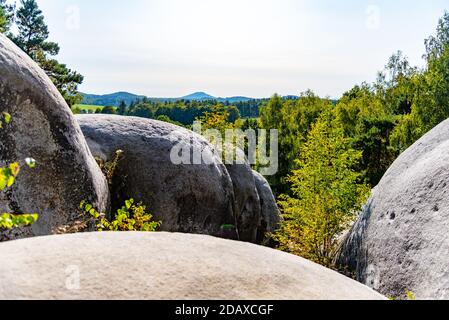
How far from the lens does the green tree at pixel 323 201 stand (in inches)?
548

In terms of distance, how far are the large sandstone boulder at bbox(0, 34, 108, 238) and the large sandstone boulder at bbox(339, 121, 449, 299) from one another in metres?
5.45

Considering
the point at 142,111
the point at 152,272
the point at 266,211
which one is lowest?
the point at 266,211

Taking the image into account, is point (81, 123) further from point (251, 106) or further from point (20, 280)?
point (251, 106)

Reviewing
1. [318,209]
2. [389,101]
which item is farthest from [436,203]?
[389,101]

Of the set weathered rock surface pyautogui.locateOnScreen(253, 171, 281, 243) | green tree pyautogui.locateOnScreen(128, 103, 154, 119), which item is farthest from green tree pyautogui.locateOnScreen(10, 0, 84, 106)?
green tree pyautogui.locateOnScreen(128, 103, 154, 119)

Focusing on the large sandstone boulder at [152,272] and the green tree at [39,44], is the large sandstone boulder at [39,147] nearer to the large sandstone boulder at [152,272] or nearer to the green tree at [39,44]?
the large sandstone boulder at [152,272]

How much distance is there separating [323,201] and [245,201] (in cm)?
278

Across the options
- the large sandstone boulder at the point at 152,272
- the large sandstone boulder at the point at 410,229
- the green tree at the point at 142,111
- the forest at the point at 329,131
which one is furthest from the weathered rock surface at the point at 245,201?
Answer: the green tree at the point at 142,111

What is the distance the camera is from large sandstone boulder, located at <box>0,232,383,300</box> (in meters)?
2.78

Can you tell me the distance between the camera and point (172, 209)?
470 inches

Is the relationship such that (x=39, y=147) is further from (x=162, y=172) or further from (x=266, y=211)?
(x=266, y=211)

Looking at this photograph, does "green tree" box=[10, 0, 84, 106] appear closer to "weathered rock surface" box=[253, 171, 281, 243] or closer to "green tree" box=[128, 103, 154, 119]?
"weathered rock surface" box=[253, 171, 281, 243]

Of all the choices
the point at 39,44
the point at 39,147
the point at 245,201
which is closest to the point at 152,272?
the point at 39,147

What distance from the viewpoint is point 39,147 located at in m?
7.45
